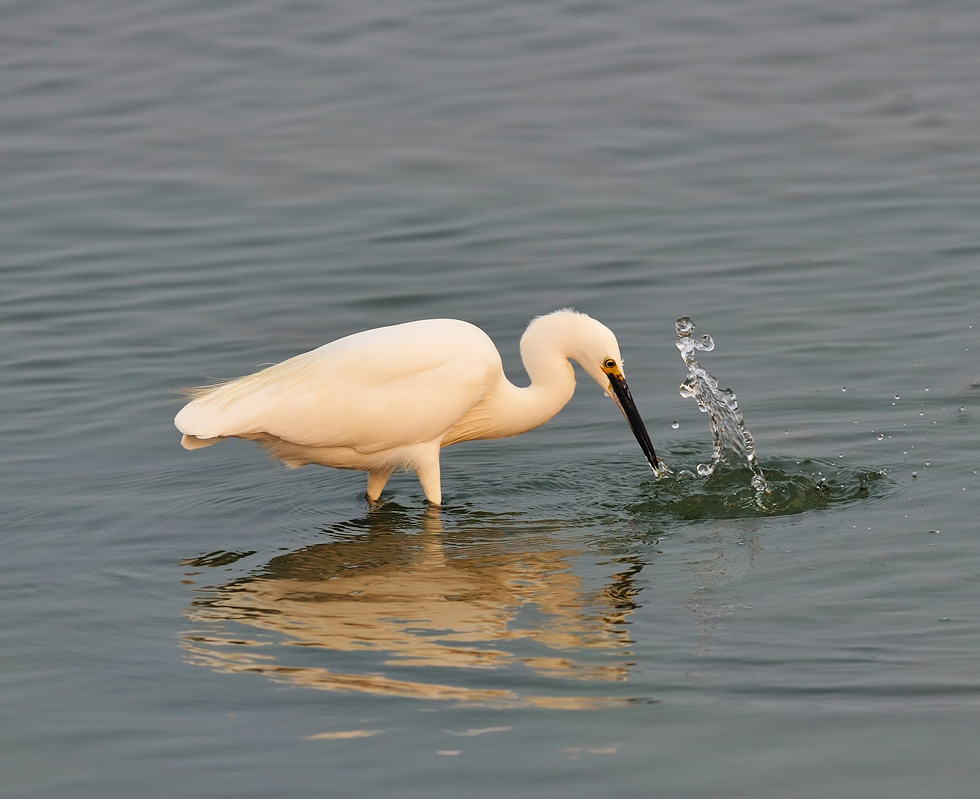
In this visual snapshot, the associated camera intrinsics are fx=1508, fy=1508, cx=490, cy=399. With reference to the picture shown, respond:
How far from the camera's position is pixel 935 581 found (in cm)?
614

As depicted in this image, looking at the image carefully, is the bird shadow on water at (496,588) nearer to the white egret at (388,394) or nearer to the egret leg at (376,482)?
the egret leg at (376,482)

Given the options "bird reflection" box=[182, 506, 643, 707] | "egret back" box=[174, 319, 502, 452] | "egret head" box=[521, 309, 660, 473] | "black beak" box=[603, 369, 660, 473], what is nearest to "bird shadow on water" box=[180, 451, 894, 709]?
"bird reflection" box=[182, 506, 643, 707]

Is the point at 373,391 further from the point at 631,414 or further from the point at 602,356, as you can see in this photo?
the point at 631,414

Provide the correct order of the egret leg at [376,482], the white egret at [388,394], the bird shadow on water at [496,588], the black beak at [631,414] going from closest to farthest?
1. the bird shadow on water at [496,588]
2. the white egret at [388,394]
3. the black beak at [631,414]
4. the egret leg at [376,482]

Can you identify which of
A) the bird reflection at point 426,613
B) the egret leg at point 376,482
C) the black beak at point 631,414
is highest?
the black beak at point 631,414

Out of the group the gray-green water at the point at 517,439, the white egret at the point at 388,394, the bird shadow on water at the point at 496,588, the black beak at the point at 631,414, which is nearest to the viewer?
the gray-green water at the point at 517,439

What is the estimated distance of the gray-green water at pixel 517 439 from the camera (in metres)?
5.03

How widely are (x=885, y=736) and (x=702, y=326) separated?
5.56 meters

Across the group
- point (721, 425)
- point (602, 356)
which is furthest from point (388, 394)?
point (721, 425)

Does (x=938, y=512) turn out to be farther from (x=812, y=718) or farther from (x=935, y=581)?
(x=812, y=718)

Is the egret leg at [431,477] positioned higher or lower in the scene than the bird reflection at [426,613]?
higher

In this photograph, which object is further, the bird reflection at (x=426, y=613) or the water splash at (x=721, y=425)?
the water splash at (x=721, y=425)

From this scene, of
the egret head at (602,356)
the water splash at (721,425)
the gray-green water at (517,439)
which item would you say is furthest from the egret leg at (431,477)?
the water splash at (721,425)

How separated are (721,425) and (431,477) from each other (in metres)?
1.55
